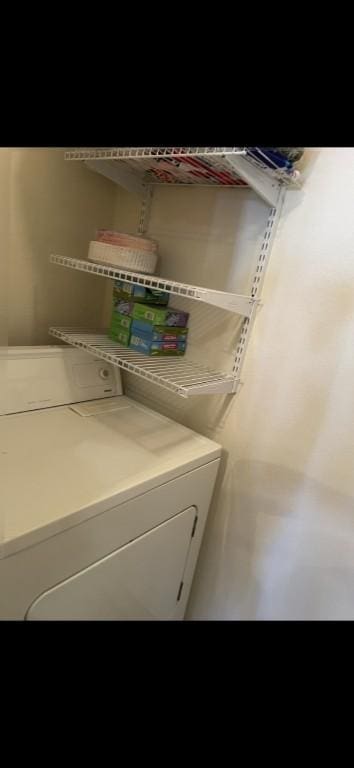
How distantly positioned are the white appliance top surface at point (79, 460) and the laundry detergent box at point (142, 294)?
434 millimetres

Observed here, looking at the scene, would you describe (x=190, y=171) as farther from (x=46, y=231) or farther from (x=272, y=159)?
(x=46, y=231)

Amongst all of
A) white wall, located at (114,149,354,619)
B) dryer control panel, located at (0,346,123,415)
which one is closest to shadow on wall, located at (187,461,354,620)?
white wall, located at (114,149,354,619)

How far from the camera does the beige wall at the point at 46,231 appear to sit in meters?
1.26

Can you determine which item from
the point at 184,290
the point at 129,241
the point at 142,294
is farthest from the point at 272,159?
the point at 142,294

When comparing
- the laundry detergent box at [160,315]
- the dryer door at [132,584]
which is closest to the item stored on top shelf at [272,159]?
the laundry detergent box at [160,315]

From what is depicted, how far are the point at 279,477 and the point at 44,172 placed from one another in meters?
1.35

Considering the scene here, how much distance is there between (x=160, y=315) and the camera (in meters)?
1.29

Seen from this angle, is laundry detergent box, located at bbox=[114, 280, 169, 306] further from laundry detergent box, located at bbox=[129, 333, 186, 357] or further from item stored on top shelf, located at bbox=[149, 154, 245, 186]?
item stored on top shelf, located at bbox=[149, 154, 245, 186]

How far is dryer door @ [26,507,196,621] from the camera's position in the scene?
83 cm

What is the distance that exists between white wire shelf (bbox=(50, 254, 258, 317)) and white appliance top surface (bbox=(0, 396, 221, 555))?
0.48 m

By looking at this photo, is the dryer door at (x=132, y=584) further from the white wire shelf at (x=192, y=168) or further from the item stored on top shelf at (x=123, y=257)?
the white wire shelf at (x=192, y=168)

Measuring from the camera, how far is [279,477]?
46.4 inches
